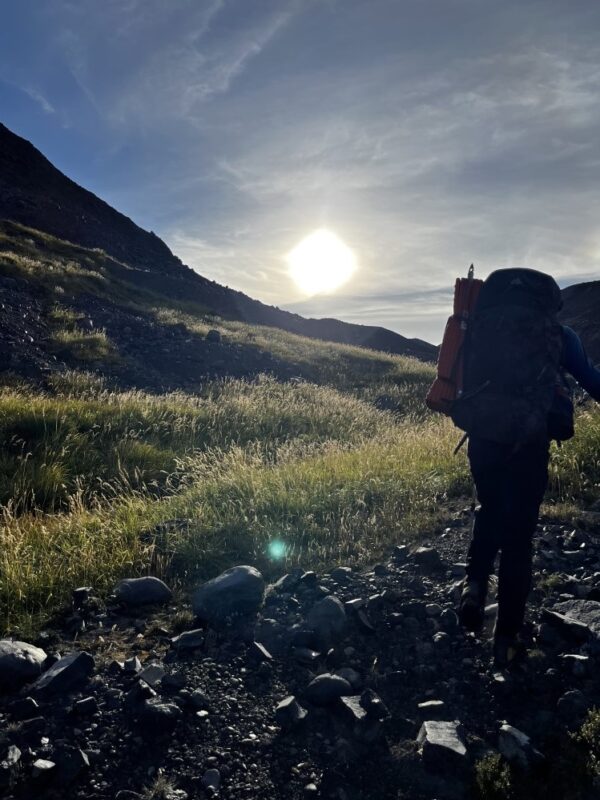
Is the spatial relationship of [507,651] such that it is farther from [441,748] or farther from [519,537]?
[441,748]

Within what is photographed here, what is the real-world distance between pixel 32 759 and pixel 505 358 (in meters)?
3.45

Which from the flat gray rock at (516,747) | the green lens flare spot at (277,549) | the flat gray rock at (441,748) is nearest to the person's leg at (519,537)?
the flat gray rock at (516,747)

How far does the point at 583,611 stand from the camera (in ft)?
13.5

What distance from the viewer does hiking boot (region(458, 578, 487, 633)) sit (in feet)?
12.8

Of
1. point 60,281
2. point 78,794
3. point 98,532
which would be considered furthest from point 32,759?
point 60,281

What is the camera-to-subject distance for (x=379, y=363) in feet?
91.7

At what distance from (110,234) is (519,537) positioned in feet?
159

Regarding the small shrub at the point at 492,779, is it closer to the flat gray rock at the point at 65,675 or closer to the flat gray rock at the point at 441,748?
the flat gray rock at the point at 441,748

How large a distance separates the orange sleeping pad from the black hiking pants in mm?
386

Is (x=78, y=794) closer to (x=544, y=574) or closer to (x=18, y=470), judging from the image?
(x=544, y=574)

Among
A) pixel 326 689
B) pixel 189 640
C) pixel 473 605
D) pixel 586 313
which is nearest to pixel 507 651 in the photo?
pixel 473 605

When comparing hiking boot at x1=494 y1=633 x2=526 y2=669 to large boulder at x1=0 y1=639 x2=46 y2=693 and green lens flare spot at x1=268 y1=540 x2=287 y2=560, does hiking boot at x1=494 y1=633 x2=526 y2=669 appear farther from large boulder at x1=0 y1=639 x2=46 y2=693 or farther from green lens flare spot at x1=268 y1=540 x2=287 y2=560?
large boulder at x1=0 y1=639 x2=46 y2=693

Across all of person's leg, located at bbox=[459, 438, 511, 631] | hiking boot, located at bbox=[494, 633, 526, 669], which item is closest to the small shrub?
hiking boot, located at bbox=[494, 633, 526, 669]

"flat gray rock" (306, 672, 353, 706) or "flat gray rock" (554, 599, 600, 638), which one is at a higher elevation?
"flat gray rock" (554, 599, 600, 638)
